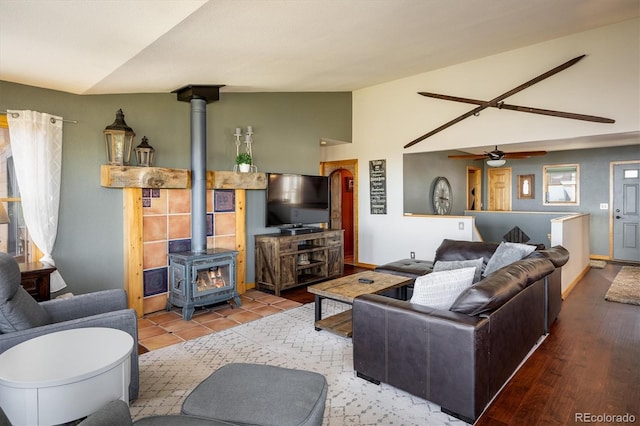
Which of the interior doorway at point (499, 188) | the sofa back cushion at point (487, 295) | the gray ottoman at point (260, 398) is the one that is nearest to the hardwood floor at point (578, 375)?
the sofa back cushion at point (487, 295)

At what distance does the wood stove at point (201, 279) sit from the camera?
4.07m

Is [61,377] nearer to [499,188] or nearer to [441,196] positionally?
[441,196]

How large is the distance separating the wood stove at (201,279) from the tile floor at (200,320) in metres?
0.12

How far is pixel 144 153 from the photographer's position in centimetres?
404

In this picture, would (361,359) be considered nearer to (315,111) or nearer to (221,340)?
(221,340)

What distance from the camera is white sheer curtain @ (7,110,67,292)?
131 inches

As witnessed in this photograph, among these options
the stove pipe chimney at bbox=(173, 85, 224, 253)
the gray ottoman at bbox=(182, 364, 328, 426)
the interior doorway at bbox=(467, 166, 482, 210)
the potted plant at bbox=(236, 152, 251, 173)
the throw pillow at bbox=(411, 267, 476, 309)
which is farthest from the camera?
the interior doorway at bbox=(467, 166, 482, 210)

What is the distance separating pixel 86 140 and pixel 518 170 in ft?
28.7

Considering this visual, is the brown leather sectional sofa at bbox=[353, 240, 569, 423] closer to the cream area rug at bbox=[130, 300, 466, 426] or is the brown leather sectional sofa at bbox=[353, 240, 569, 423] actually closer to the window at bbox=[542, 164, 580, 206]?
the cream area rug at bbox=[130, 300, 466, 426]

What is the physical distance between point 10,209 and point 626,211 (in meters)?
9.83

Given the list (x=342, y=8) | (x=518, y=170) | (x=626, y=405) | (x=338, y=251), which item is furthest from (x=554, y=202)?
(x=342, y=8)
